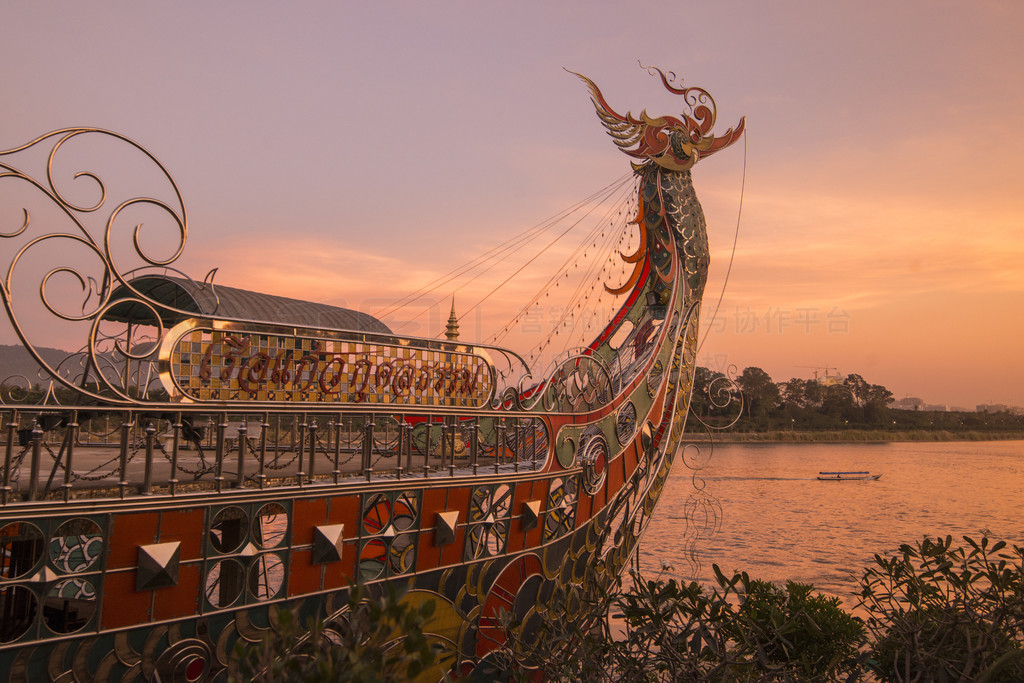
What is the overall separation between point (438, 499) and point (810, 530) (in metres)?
18.0

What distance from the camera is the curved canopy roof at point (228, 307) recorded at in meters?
5.12

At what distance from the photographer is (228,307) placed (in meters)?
5.41

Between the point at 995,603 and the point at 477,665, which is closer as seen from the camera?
the point at 995,603

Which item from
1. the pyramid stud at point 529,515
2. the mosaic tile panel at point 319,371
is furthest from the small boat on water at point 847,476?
the mosaic tile panel at point 319,371

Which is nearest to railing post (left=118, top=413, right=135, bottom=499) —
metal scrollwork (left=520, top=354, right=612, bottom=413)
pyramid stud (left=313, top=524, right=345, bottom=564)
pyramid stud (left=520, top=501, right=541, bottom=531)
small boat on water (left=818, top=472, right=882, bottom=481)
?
pyramid stud (left=313, top=524, right=345, bottom=564)

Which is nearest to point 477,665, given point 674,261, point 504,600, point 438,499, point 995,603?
point 504,600

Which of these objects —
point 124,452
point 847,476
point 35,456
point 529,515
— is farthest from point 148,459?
point 847,476

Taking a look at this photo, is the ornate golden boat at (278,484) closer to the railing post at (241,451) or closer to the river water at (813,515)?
the railing post at (241,451)

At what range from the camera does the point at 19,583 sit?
11.9ft

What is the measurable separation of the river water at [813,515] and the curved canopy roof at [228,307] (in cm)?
617

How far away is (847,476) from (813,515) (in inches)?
384

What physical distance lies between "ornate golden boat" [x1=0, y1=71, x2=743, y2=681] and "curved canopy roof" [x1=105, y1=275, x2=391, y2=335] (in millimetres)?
24

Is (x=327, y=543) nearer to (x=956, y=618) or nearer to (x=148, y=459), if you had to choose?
(x=148, y=459)

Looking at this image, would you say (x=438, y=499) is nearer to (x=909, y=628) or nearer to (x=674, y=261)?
(x=909, y=628)
